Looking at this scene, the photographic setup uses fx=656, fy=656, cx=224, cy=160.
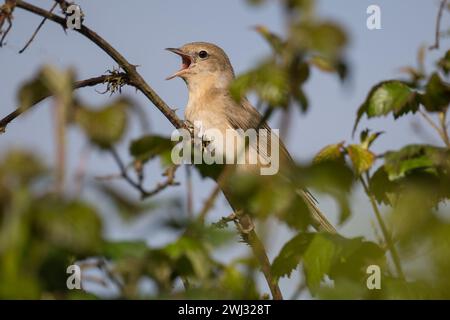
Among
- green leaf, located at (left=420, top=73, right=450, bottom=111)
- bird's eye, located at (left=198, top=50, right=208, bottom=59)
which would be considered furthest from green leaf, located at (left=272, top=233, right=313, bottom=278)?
bird's eye, located at (left=198, top=50, right=208, bottom=59)

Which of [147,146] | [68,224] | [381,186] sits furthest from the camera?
[381,186]

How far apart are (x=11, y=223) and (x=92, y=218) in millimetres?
143

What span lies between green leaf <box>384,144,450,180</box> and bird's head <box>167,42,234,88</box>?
5.55m

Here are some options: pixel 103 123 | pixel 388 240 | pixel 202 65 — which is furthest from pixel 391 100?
pixel 202 65

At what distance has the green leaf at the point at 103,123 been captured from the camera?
4.26ft

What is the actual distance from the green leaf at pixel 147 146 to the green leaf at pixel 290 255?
0.48 m

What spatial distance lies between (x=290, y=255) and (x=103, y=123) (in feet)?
2.58

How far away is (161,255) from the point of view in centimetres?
144

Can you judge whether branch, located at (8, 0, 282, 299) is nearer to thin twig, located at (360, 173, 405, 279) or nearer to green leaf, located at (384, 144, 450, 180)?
thin twig, located at (360, 173, 405, 279)

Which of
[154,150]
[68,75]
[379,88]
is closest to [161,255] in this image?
[154,150]

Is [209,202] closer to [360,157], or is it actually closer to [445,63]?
[360,157]

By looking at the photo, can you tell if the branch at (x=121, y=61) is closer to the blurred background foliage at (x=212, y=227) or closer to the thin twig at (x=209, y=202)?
the blurred background foliage at (x=212, y=227)

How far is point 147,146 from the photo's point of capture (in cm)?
165
